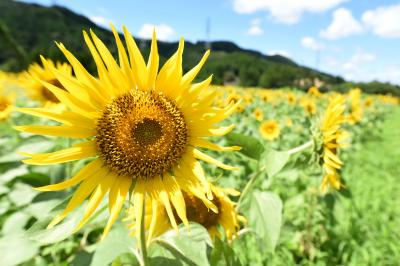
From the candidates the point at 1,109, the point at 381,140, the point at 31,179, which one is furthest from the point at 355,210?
the point at 381,140

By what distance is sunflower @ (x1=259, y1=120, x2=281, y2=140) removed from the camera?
6101mm

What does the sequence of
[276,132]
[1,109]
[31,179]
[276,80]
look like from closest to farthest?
[31,179] → [1,109] → [276,132] → [276,80]

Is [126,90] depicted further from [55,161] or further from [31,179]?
[31,179]

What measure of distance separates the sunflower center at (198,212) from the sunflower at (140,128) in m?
0.38

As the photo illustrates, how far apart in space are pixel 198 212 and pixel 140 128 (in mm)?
590

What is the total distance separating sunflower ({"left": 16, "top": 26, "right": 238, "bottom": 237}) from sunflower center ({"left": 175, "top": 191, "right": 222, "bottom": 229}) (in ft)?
1.26

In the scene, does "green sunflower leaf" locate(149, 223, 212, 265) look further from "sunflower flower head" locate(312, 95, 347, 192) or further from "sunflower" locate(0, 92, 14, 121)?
"sunflower" locate(0, 92, 14, 121)

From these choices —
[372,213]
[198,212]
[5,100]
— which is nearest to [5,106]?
[5,100]

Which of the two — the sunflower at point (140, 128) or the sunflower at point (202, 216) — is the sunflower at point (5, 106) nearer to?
the sunflower at point (202, 216)

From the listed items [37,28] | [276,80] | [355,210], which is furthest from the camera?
[37,28]

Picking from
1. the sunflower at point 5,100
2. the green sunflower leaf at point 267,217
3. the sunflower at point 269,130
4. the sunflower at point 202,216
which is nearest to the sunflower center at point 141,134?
the sunflower at point 202,216

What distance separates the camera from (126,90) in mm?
1244

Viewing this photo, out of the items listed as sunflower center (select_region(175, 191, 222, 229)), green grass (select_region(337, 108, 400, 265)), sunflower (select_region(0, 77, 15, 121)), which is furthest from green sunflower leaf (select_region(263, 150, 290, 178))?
sunflower (select_region(0, 77, 15, 121))

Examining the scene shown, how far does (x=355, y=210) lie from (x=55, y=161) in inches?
153
